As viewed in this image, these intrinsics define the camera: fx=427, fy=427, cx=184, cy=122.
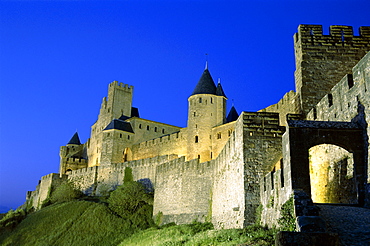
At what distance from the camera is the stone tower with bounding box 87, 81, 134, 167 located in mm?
62531

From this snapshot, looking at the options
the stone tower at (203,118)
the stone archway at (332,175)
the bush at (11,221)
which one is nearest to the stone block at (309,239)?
the stone archway at (332,175)

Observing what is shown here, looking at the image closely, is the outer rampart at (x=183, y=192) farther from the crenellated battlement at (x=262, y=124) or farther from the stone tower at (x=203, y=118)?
the stone tower at (x=203, y=118)

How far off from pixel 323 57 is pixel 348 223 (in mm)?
10189

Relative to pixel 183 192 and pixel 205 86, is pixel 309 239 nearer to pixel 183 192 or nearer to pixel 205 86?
pixel 183 192

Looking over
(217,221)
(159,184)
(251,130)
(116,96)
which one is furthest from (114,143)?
(251,130)

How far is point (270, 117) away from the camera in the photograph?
1688cm

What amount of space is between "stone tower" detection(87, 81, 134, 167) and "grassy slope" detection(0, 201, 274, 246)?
75.2 feet

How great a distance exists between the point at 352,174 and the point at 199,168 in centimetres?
1513

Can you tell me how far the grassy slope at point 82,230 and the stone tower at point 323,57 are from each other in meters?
8.90

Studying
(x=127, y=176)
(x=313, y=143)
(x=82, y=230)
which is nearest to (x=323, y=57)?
(x=313, y=143)

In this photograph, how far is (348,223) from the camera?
34.0 ft

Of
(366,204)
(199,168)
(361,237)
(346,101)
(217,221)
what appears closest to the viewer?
(361,237)

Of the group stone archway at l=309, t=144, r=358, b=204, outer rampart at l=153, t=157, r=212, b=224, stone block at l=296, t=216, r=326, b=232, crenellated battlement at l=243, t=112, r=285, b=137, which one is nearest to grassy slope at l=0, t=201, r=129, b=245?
outer rampart at l=153, t=157, r=212, b=224

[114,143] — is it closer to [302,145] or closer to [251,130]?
[251,130]
